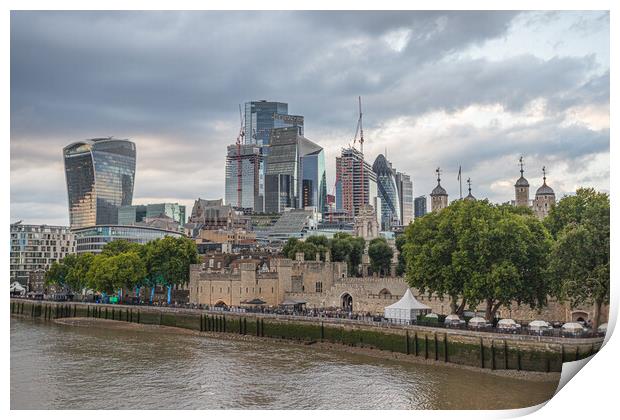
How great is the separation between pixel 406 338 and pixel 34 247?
138 metres

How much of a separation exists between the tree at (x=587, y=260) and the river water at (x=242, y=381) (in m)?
6.31

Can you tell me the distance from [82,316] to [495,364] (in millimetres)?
61073

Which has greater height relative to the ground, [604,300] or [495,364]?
[604,300]

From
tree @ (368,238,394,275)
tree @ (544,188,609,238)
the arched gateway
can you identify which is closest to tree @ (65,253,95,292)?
tree @ (368,238,394,275)

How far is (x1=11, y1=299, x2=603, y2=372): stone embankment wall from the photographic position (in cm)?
4147

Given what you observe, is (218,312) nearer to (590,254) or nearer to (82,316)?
(82,316)

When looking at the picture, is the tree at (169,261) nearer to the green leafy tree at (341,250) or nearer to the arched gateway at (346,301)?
the green leafy tree at (341,250)

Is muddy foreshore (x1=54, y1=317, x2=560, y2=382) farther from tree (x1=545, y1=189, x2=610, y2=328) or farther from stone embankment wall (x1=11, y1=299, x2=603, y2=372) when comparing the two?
tree (x1=545, y1=189, x2=610, y2=328)

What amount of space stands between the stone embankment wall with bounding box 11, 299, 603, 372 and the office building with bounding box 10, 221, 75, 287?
300 ft

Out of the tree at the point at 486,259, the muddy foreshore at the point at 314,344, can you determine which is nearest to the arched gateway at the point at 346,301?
the muddy foreshore at the point at 314,344

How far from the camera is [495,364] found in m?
43.9

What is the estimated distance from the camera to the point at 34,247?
168 meters

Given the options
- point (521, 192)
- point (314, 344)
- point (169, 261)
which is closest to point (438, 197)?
point (521, 192)
